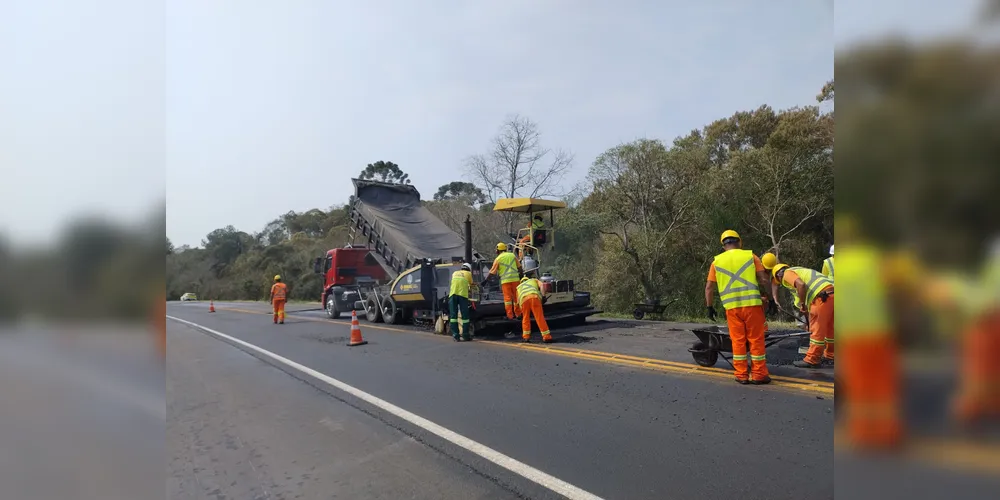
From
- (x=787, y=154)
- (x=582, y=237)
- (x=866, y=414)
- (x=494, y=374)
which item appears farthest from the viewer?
A: (x=582, y=237)

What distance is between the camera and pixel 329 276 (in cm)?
1925

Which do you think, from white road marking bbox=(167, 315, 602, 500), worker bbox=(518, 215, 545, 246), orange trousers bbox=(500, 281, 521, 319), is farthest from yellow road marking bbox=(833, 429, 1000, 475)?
worker bbox=(518, 215, 545, 246)

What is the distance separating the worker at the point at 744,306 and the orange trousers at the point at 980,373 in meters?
5.33

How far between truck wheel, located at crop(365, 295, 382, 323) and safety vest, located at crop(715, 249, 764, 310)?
36.4ft

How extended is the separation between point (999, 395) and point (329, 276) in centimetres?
1953

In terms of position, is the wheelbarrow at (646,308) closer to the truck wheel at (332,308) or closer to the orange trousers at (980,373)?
the truck wheel at (332,308)

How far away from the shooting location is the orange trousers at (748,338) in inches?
231

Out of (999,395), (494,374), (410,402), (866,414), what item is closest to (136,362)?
(866,414)

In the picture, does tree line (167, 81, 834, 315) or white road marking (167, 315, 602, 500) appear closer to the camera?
white road marking (167, 315, 602, 500)

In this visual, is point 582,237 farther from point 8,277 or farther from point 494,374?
point 8,277

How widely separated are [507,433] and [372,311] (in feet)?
39.1

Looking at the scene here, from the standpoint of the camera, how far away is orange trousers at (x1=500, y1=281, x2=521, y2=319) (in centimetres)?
1101

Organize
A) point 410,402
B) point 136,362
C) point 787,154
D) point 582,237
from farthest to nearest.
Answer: point 582,237
point 787,154
point 410,402
point 136,362

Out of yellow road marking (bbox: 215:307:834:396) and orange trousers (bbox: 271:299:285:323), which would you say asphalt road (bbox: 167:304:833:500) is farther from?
orange trousers (bbox: 271:299:285:323)
